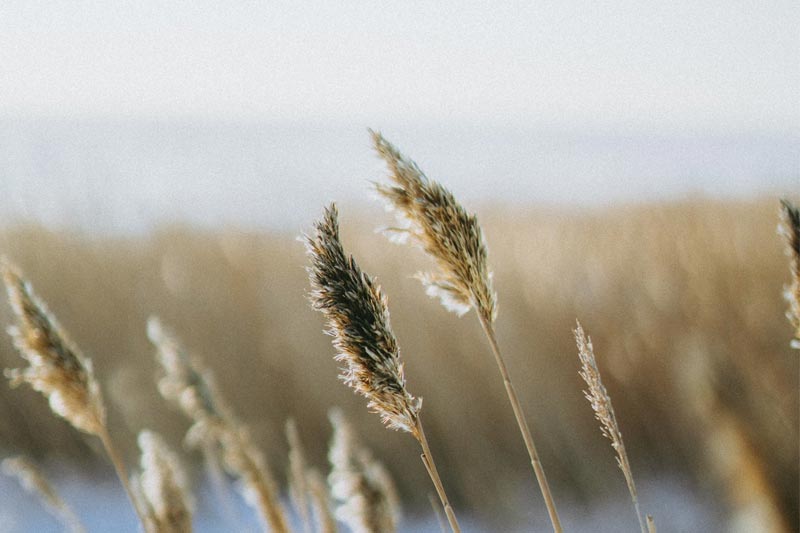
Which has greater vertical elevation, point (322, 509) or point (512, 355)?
point (512, 355)

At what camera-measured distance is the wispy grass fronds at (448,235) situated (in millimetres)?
844

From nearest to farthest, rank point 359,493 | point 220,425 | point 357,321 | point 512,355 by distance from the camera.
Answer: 1. point 357,321
2. point 359,493
3. point 220,425
4. point 512,355

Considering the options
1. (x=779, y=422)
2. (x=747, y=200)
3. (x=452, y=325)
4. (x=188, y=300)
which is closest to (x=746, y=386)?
(x=779, y=422)

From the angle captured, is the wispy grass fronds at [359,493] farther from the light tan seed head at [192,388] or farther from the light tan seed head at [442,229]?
the light tan seed head at [442,229]

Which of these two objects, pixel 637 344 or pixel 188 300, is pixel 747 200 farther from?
pixel 188 300

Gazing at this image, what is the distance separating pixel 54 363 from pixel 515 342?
168 cm

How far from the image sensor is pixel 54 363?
3.34 ft

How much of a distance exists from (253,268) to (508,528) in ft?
4.32

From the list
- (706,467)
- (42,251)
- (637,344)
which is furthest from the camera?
(42,251)

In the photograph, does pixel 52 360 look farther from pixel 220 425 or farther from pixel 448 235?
pixel 448 235

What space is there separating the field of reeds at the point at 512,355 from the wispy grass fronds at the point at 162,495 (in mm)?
764

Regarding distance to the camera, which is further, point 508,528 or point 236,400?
point 236,400

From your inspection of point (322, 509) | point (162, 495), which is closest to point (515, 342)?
point (322, 509)

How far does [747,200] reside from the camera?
2.29m
